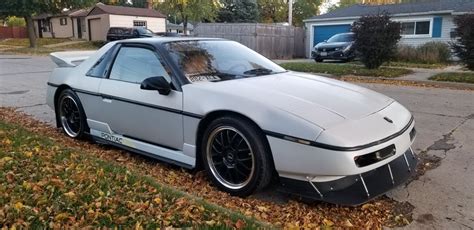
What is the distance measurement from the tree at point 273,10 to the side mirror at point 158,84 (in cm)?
4351

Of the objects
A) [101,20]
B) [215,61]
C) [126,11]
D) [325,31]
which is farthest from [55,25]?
[215,61]

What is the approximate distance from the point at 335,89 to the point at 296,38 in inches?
921

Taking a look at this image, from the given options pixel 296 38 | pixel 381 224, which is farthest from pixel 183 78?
pixel 296 38

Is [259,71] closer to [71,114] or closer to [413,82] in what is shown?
[71,114]

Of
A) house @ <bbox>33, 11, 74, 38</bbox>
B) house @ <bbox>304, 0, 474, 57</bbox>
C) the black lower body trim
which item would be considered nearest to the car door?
the black lower body trim

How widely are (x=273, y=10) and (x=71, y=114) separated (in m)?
43.6

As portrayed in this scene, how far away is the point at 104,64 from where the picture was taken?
4.97 m

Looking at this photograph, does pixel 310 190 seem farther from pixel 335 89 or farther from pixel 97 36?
pixel 97 36

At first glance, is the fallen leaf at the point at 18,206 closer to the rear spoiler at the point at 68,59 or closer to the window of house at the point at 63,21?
the rear spoiler at the point at 68,59

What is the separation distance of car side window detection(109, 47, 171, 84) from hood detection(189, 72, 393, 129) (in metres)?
0.64

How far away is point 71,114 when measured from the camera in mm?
5477

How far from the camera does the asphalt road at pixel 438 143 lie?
3.36 meters

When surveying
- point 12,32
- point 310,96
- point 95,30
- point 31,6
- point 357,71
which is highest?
point 31,6

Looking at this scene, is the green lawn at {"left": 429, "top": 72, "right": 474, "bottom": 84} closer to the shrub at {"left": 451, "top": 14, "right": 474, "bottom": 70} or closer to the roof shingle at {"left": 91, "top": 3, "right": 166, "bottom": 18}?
the shrub at {"left": 451, "top": 14, "right": 474, "bottom": 70}
